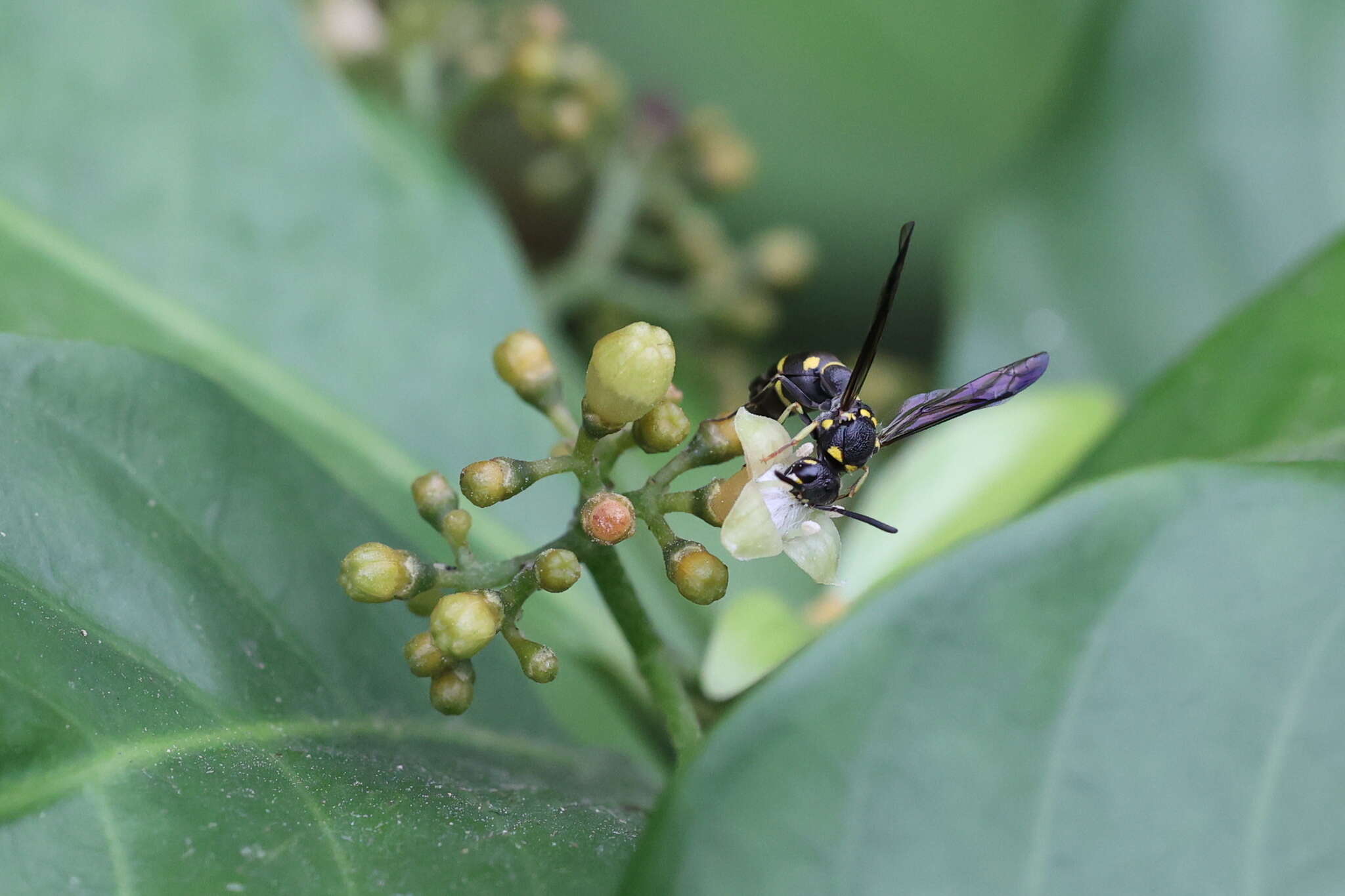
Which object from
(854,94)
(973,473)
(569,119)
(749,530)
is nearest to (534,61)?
(569,119)

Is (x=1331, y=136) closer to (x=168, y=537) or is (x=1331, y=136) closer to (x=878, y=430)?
(x=878, y=430)

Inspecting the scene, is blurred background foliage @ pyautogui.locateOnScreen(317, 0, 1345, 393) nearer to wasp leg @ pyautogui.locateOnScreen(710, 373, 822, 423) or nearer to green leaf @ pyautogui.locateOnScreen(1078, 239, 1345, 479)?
green leaf @ pyautogui.locateOnScreen(1078, 239, 1345, 479)

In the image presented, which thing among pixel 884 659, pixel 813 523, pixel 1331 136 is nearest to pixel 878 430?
pixel 813 523

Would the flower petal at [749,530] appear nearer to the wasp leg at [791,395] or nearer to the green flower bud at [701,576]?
the green flower bud at [701,576]

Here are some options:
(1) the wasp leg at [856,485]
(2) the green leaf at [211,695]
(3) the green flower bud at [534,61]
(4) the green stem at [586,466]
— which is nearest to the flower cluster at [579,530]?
(4) the green stem at [586,466]

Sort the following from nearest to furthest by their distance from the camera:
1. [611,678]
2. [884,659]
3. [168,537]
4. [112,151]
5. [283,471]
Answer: [884,659] < [168,537] < [283,471] < [611,678] < [112,151]

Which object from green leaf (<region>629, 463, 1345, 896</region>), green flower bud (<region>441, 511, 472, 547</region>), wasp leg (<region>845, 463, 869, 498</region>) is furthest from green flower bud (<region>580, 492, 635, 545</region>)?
wasp leg (<region>845, 463, 869, 498</region>)

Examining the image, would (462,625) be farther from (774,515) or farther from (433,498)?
(774,515)
